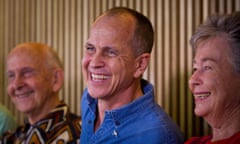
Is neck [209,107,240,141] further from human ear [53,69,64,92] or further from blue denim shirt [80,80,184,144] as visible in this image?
human ear [53,69,64,92]

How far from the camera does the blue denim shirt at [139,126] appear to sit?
5.03 feet

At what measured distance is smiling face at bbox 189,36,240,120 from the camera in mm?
1346

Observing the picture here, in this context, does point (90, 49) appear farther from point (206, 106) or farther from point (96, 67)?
point (206, 106)

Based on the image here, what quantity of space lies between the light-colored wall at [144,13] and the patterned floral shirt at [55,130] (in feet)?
2.08

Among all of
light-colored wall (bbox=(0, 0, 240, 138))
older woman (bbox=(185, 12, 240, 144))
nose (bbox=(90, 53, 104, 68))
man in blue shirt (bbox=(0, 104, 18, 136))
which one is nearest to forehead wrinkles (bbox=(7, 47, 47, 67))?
man in blue shirt (bbox=(0, 104, 18, 136))

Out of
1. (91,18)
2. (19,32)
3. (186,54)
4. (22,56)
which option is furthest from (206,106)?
(19,32)

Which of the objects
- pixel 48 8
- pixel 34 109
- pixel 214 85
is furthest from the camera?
pixel 48 8

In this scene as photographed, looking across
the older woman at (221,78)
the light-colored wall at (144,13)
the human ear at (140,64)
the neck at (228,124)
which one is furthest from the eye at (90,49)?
the light-colored wall at (144,13)

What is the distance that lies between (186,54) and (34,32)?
1.29 m

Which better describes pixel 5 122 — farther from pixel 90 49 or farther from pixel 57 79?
pixel 90 49

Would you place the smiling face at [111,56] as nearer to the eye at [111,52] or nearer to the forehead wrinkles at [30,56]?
the eye at [111,52]

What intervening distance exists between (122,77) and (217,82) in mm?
428

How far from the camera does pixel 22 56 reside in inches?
90.4

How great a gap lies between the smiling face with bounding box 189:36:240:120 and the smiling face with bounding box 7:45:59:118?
111 centimetres
